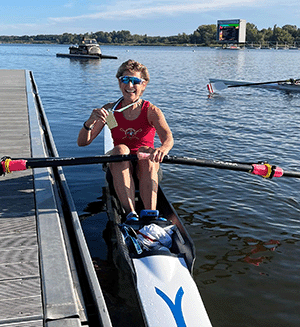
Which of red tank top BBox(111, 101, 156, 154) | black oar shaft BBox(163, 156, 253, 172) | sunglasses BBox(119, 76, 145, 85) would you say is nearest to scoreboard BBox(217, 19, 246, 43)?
black oar shaft BBox(163, 156, 253, 172)

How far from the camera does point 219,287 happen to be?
457 centimetres

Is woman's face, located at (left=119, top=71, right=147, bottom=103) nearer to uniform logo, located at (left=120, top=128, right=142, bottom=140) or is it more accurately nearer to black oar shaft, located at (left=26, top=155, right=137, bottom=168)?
uniform logo, located at (left=120, top=128, right=142, bottom=140)

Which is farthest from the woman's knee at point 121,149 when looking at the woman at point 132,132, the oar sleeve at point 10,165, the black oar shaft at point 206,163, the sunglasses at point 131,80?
the oar sleeve at point 10,165

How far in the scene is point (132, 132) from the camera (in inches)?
199

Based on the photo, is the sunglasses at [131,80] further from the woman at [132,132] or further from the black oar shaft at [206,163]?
the black oar shaft at [206,163]

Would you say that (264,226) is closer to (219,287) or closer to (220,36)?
(219,287)

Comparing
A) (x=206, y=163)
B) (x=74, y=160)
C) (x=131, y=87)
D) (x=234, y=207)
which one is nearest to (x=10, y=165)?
(x=74, y=160)

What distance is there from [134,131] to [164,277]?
2153mm

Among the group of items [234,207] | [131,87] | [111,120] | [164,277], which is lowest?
[234,207]

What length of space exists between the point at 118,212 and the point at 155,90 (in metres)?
18.1

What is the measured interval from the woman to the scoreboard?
497 feet

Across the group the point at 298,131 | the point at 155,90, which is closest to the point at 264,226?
the point at 298,131

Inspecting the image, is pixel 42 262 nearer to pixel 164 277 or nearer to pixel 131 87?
pixel 164 277

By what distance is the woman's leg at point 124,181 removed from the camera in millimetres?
4777
